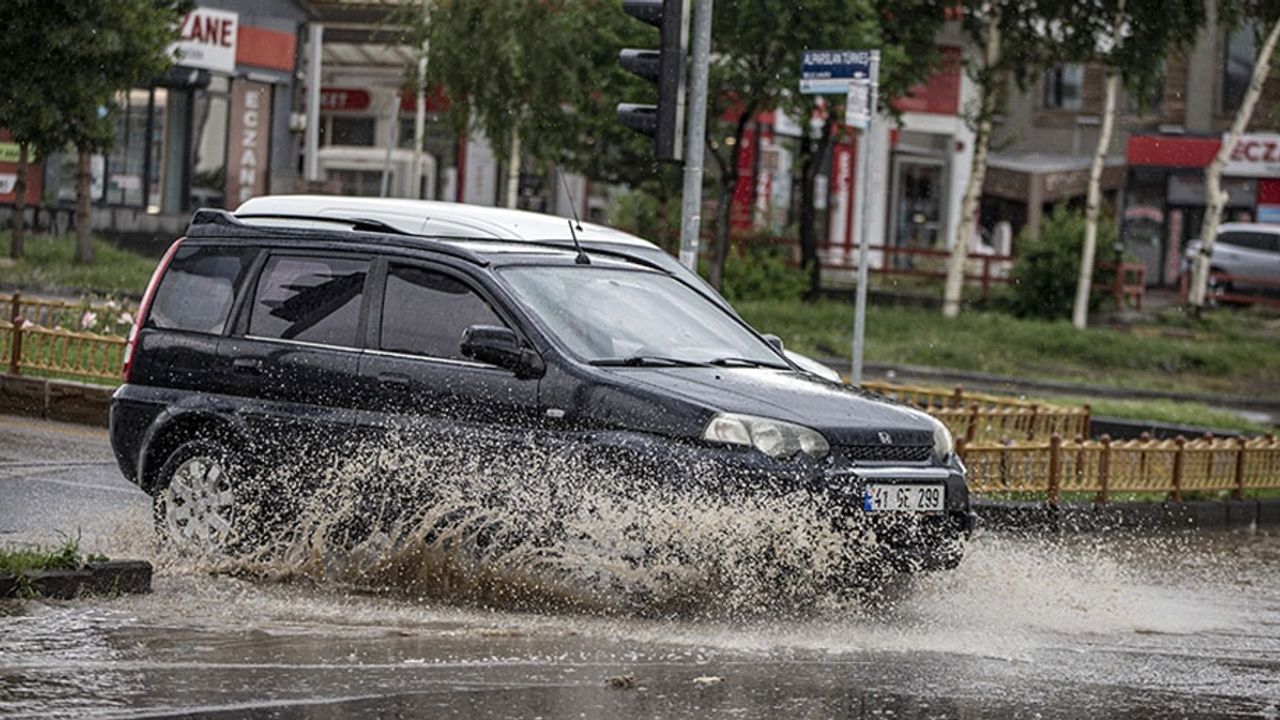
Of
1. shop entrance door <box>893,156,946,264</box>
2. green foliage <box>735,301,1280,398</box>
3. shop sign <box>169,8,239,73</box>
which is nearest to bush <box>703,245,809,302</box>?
green foliage <box>735,301,1280,398</box>

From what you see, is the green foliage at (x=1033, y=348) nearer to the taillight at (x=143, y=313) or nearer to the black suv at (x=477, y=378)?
the taillight at (x=143, y=313)

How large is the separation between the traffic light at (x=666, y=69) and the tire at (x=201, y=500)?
5499mm

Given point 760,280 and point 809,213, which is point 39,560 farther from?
point 809,213

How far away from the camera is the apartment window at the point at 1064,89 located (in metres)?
66.1

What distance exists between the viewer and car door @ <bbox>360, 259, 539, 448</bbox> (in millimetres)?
10094

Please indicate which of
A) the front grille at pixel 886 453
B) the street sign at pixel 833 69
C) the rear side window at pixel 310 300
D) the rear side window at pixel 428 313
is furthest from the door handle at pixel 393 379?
the street sign at pixel 833 69

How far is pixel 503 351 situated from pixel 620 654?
1924mm

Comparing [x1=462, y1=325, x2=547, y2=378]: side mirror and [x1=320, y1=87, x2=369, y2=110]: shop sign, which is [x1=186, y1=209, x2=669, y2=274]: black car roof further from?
[x1=320, y1=87, x2=369, y2=110]: shop sign

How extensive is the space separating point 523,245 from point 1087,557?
4.43 metres

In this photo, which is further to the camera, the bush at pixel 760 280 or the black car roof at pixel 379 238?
the bush at pixel 760 280

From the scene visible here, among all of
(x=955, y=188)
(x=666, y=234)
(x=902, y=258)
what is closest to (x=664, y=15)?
(x=666, y=234)

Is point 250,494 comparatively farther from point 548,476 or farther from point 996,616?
point 996,616

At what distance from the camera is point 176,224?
4969cm

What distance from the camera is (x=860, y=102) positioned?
17.5 meters
